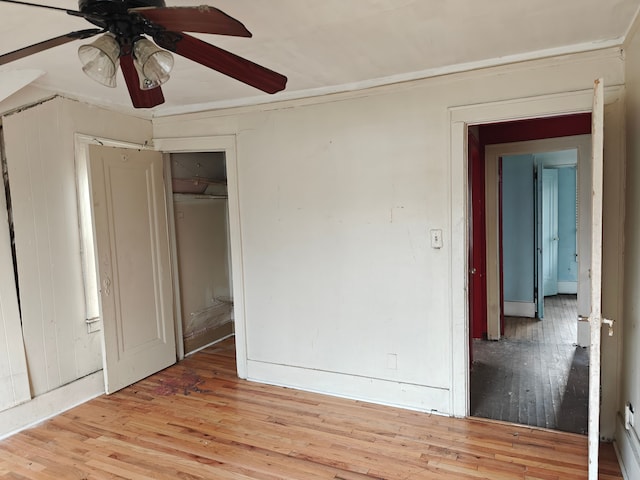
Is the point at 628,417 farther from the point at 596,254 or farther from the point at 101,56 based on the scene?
the point at 101,56

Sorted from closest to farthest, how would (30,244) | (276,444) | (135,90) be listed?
(135,90) < (276,444) < (30,244)

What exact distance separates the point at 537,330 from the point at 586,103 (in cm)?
318

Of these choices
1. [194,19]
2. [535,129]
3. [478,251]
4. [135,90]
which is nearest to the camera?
[194,19]

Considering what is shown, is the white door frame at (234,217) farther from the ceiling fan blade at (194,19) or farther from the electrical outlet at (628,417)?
the electrical outlet at (628,417)

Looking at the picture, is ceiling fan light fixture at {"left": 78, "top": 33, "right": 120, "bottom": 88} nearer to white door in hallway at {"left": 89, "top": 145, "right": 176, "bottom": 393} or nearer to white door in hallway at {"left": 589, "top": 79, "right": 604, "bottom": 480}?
white door in hallway at {"left": 89, "top": 145, "right": 176, "bottom": 393}

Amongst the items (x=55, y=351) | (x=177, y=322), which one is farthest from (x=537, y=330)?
(x=55, y=351)

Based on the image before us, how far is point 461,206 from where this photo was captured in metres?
2.77

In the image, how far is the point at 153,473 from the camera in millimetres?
2359

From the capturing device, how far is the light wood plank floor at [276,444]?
2332 mm

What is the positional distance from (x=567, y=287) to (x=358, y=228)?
212 inches

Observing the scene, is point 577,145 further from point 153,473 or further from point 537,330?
point 153,473

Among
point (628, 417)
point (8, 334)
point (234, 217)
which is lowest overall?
point (628, 417)

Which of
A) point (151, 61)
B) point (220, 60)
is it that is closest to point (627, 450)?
point (220, 60)

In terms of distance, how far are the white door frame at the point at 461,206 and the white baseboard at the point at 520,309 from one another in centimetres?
306
